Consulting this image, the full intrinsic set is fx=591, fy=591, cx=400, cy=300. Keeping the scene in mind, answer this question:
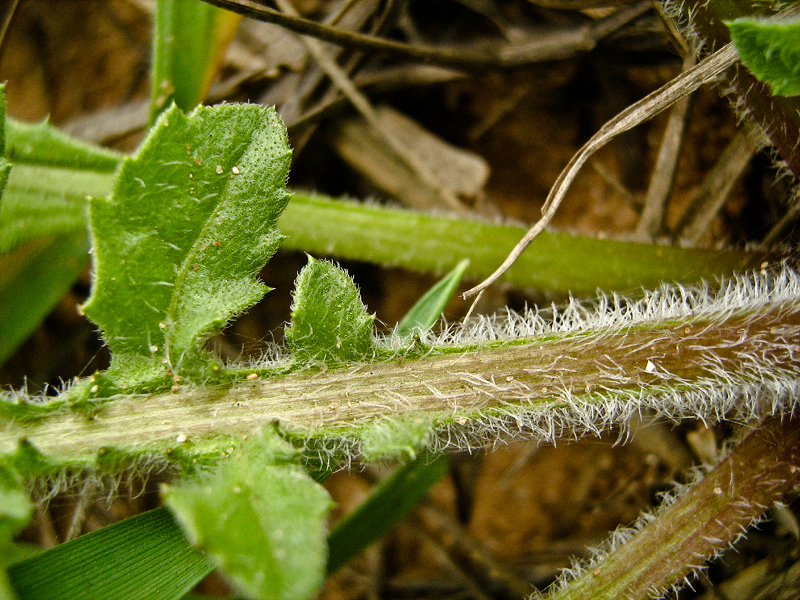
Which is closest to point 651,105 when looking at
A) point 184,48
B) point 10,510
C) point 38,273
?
point 184,48

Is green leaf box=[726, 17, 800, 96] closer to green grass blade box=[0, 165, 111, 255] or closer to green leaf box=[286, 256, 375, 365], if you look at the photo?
green leaf box=[286, 256, 375, 365]

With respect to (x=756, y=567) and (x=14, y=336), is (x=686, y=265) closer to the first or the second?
(x=756, y=567)

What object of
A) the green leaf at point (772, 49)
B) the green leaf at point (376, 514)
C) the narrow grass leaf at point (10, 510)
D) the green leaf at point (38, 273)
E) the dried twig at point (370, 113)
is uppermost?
the green leaf at point (772, 49)

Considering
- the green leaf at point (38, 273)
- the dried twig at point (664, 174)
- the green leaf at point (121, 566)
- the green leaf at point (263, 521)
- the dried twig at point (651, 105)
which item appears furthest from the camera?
the green leaf at point (38, 273)

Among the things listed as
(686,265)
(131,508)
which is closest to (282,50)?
(686,265)

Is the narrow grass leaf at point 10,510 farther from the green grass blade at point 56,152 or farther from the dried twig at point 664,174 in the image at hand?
the dried twig at point 664,174

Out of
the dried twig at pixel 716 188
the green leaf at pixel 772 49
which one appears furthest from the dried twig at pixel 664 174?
the green leaf at pixel 772 49

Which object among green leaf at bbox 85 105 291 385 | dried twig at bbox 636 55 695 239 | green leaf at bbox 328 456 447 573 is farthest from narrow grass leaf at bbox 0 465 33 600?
dried twig at bbox 636 55 695 239
